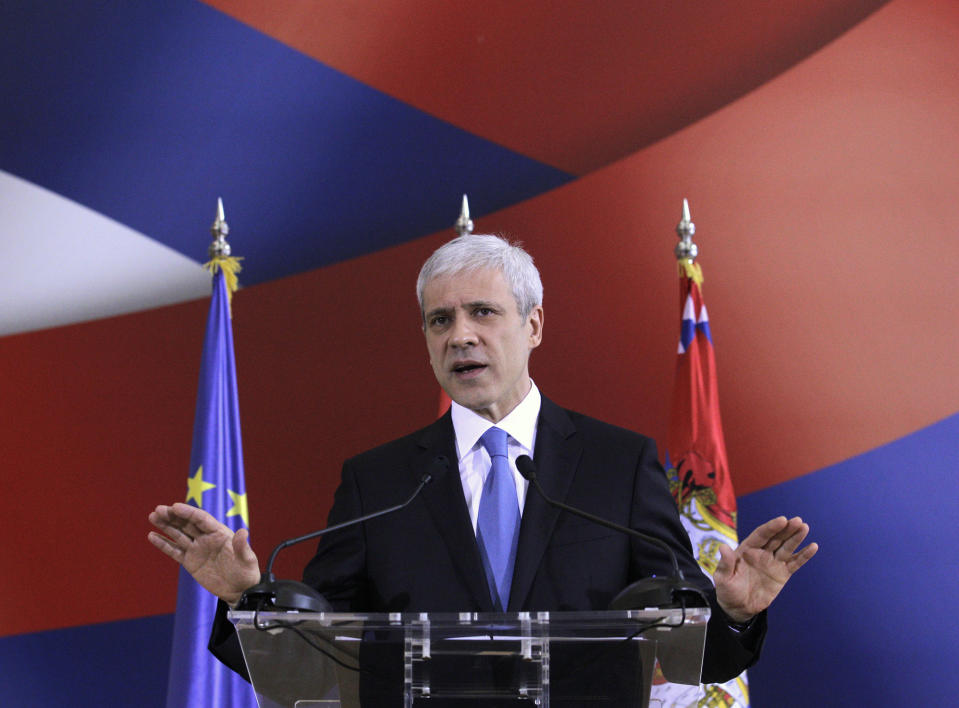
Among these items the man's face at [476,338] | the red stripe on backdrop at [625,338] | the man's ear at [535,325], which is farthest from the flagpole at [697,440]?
the man's face at [476,338]

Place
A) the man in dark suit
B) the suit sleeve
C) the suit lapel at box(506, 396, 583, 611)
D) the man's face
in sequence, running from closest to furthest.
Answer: the man in dark suit < the suit lapel at box(506, 396, 583, 611) < the suit sleeve < the man's face

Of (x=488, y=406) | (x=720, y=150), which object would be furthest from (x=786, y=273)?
(x=488, y=406)

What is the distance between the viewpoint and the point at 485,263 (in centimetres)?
196

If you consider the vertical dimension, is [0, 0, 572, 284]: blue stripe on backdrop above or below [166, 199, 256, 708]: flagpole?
above

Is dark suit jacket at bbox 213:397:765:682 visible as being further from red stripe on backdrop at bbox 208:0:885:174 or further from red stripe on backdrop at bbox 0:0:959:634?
red stripe on backdrop at bbox 208:0:885:174

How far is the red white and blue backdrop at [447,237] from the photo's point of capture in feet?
10.8

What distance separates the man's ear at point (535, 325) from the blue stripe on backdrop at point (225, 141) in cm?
161

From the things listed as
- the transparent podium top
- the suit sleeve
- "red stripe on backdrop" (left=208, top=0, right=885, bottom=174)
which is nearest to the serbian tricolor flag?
"red stripe on backdrop" (left=208, top=0, right=885, bottom=174)

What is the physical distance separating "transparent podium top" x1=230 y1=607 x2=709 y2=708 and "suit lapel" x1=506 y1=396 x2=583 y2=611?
1.31 ft

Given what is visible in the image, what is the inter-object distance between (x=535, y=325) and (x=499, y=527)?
0.50 meters

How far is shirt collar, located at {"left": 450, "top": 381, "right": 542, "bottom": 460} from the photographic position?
6.36 feet

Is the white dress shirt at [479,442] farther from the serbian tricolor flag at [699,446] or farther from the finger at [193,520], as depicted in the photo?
the serbian tricolor flag at [699,446]

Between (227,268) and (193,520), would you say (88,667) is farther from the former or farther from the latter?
(193,520)

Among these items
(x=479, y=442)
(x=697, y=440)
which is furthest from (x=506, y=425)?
(x=697, y=440)
